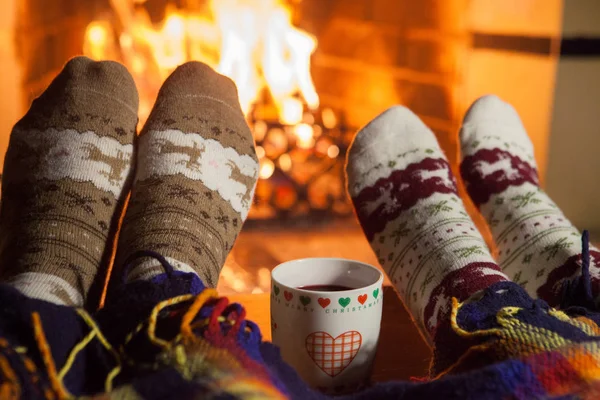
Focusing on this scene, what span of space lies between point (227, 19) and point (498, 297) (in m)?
1.22

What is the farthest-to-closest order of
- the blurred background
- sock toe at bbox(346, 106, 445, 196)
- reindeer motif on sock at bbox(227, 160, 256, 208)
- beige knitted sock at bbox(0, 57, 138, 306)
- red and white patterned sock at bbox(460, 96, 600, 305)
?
the blurred background → sock toe at bbox(346, 106, 445, 196) → reindeer motif on sock at bbox(227, 160, 256, 208) → red and white patterned sock at bbox(460, 96, 600, 305) → beige knitted sock at bbox(0, 57, 138, 306)

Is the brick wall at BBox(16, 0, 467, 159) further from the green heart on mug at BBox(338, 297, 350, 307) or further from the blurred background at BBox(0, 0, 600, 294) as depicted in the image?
the green heart on mug at BBox(338, 297, 350, 307)

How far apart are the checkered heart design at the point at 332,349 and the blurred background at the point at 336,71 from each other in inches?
37.6

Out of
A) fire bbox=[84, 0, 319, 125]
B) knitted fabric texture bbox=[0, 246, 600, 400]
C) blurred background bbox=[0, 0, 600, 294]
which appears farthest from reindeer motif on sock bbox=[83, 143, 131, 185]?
fire bbox=[84, 0, 319, 125]

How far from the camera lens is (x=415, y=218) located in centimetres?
85

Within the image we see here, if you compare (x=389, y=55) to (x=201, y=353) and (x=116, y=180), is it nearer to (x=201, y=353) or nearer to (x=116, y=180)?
(x=116, y=180)

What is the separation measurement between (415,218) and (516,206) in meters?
0.16

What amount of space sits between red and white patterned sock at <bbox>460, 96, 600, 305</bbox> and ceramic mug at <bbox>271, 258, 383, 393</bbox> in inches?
9.6

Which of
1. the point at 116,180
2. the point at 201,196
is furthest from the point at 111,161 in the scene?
the point at 201,196

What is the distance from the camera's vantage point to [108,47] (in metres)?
1.54

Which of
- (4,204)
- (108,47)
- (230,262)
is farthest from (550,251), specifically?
(108,47)

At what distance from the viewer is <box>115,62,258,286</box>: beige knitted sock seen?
64 cm

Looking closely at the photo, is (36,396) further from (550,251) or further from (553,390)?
(550,251)

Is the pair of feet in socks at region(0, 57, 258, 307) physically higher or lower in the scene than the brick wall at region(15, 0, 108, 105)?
lower
